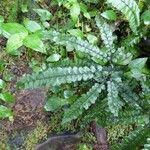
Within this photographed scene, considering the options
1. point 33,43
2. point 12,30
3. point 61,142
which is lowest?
point 61,142

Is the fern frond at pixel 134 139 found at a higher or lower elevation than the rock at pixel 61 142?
higher

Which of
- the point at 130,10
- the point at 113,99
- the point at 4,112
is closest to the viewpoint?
the point at 113,99

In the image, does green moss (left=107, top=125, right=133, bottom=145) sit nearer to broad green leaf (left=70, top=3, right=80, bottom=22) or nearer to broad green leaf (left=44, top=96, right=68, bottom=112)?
broad green leaf (left=44, top=96, right=68, bottom=112)

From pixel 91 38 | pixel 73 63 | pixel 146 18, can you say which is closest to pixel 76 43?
pixel 73 63

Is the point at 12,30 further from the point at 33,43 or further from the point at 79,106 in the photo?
the point at 79,106

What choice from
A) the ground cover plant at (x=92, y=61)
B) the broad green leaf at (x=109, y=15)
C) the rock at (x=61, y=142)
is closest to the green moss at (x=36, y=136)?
the rock at (x=61, y=142)

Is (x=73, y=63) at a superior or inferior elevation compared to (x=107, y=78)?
superior

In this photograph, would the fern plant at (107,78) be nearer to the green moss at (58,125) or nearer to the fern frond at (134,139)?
the fern frond at (134,139)
